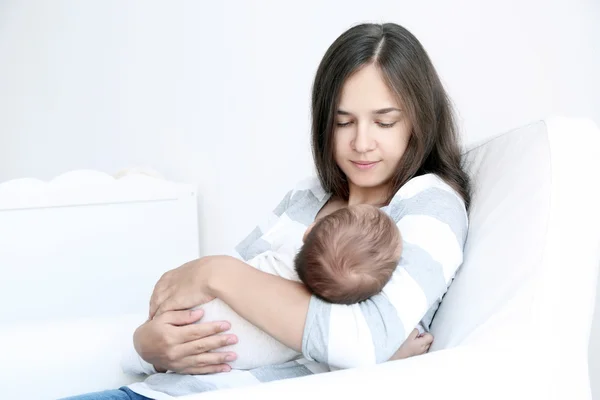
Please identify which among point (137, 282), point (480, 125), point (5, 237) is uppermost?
point (480, 125)

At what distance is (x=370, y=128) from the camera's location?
1296mm

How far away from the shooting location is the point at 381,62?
130 centimetres

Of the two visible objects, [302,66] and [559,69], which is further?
[302,66]

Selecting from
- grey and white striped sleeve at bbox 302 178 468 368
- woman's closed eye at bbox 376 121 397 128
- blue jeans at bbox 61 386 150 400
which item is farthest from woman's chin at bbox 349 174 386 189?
blue jeans at bbox 61 386 150 400

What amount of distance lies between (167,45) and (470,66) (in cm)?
107

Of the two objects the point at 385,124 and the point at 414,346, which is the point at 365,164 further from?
the point at 414,346

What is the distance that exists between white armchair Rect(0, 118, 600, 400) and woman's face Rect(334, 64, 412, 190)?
0.57 feet

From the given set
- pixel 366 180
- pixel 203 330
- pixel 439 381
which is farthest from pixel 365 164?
pixel 439 381

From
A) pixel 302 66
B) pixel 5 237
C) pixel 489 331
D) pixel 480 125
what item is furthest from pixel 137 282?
pixel 489 331

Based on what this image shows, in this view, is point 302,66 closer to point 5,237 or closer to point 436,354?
point 5,237

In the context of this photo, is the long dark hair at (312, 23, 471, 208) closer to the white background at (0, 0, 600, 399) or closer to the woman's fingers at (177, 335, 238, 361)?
the woman's fingers at (177, 335, 238, 361)

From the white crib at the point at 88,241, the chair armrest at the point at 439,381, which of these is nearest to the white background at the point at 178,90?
the white crib at the point at 88,241

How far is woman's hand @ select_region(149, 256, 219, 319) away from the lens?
1123 millimetres

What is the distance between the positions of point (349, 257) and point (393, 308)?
0.09m
